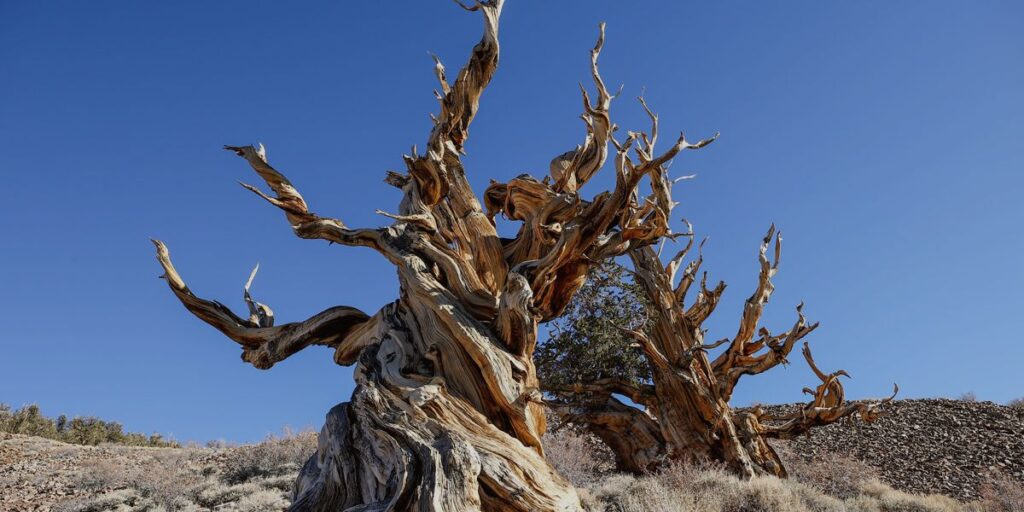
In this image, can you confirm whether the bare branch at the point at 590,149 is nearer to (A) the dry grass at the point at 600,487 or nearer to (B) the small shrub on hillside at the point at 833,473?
(A) the dry grass at the point at 600,487

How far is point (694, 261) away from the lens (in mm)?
10320

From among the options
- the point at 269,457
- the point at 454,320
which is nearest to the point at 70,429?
the point at 269,457

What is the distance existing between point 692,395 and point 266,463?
19.0ft

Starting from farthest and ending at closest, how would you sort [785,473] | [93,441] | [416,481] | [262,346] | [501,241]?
[93,441], [785,473], [501,241], [262,346], [416,481]

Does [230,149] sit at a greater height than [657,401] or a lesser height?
greater

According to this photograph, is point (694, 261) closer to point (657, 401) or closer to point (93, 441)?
point (657, 401)

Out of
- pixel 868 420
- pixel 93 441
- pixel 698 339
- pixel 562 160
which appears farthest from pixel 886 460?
pixel 93 441

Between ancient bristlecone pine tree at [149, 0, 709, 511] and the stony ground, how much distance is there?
268 centimetres

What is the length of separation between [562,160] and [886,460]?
813cm

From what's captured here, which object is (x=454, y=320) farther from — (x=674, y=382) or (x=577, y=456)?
(x=577, y=456)

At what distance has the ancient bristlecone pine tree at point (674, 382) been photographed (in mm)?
8734

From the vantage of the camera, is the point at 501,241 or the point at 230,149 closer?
the point at 230,149

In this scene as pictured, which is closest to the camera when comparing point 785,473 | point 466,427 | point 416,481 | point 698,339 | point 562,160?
point 416,481

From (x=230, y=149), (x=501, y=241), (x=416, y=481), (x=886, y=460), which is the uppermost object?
(x=230, y=149)
